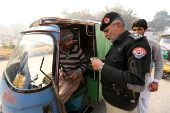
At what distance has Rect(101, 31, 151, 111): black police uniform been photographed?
100 cm

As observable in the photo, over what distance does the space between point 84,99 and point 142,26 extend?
204 cm

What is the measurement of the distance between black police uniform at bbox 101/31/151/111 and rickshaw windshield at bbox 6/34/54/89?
0.91 metres

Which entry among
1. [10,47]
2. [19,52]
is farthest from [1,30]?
[19,52]

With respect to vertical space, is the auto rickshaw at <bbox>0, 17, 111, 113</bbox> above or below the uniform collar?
below

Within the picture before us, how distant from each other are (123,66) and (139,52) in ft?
0.90

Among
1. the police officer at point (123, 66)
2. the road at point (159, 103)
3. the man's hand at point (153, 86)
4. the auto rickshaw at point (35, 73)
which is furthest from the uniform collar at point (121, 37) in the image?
the road at point (159, 103)

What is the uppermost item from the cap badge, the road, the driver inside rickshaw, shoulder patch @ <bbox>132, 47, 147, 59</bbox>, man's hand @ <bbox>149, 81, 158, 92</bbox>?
the cap badge

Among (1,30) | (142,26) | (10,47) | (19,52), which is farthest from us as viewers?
(1,30)

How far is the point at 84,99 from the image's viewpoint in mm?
2438

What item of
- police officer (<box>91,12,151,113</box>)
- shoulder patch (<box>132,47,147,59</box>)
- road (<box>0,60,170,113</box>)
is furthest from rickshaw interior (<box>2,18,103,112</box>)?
road (<box>0,60,170,113</box>)

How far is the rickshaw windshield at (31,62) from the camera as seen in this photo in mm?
1534

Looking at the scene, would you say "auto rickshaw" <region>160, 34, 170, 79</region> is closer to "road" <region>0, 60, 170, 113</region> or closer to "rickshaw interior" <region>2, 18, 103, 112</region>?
"road" <region>0, 60, 170, 113</region>

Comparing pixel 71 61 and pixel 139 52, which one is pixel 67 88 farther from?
pixel 139 52

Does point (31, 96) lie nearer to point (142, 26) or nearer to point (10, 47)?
point (142, 26)
